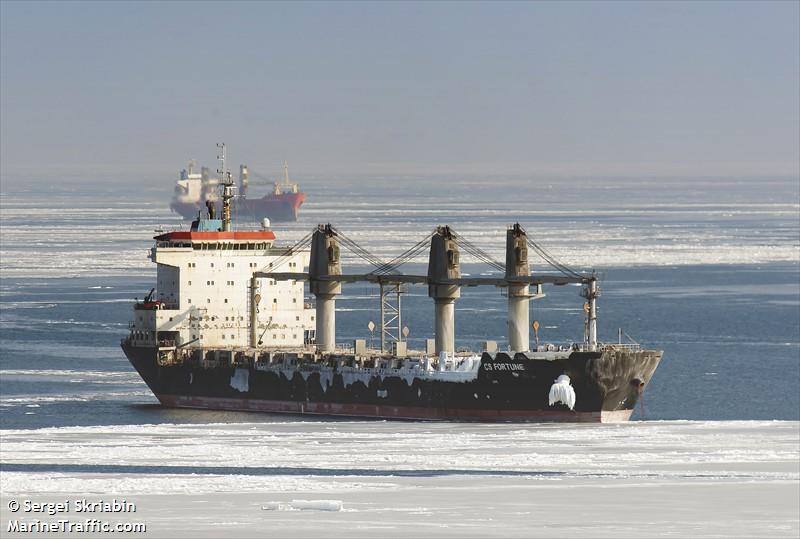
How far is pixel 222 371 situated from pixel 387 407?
5959 millimetres

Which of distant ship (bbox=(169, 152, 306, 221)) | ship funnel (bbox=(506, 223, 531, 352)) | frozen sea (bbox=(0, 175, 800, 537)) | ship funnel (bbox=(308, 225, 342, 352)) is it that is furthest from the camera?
distant ship (bbox=(169, 152, 306, 221))

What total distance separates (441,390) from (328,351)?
5807 mm

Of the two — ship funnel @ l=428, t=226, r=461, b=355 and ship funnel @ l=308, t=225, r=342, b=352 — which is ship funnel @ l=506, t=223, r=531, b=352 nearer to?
ship funnel @ l=428, t=226, r=461, b=355

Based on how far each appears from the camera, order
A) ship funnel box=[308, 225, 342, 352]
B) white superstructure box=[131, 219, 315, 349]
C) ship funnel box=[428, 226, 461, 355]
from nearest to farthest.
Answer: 1. ship funnel box=[428, 226, 461, 355]
2. ship funnel box=[308, 225, 342, 352]
3. white superstructure box=[131, 219, 315, 349]

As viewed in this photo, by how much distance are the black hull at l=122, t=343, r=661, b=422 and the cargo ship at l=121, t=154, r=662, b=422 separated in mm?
26

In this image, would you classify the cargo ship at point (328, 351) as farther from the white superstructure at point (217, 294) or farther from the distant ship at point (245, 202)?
the distant ship at point (245, 202)

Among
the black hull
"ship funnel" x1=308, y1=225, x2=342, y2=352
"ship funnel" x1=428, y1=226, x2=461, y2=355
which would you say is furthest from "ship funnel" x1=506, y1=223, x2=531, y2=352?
"ship funnel" x1=308, y1=225, x2=342, y2=352

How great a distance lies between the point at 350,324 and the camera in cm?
7394

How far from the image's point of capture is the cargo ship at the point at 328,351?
1913 inches

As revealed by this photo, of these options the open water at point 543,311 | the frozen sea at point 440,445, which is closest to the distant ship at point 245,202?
the open water at point 543,311

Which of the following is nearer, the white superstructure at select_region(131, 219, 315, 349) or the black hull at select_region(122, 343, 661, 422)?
the black hull at select_region(122, 343, 661, 422)

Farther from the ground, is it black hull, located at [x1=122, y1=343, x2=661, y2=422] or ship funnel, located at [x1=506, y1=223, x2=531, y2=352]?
ship funnel, located at [x1=506, y1=223, x2=531, y2=352]

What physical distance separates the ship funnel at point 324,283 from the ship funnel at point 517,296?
5.58 meters

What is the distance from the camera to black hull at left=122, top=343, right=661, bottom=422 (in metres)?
48.2
